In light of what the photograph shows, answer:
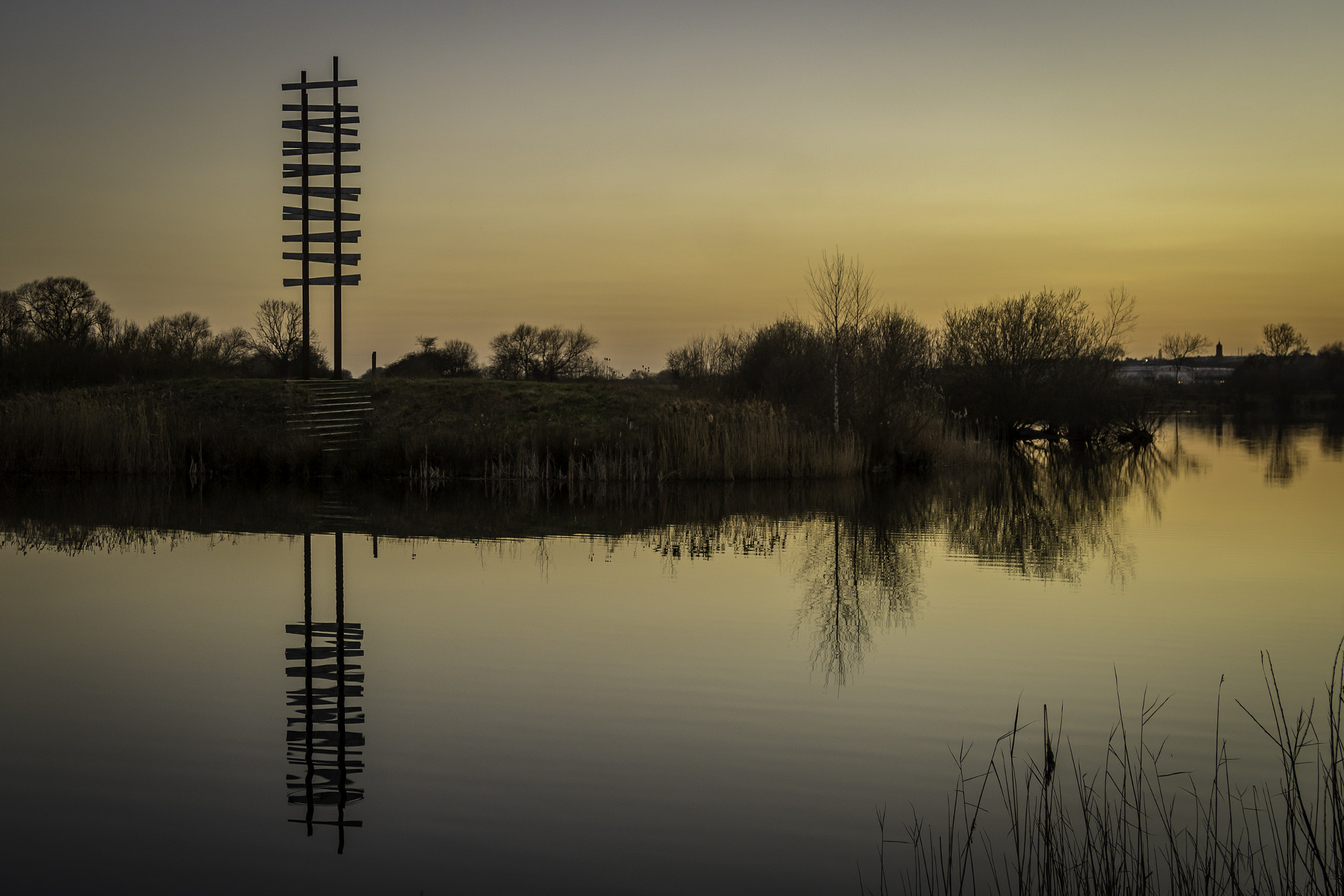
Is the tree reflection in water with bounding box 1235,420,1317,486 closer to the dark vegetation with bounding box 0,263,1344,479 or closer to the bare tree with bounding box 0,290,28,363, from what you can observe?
the dark vegetation with bounding box 0,263,1344,479

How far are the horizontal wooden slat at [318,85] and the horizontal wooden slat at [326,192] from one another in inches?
91.2

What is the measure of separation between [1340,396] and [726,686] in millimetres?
75484

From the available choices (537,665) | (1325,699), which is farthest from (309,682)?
(1325,699)

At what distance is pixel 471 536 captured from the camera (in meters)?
11.7

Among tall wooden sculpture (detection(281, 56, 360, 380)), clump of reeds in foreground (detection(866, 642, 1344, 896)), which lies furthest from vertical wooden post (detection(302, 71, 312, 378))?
clump of reeds in foreground (detection(866, 642, 1344, 896))

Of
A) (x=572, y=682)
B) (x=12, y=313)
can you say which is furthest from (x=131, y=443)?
(x=12, y=313)

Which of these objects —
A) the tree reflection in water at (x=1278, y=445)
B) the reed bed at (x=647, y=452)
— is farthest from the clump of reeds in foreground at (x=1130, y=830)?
the tree reflection in water at (x=1278, y=445)

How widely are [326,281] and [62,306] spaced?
65.9 ft

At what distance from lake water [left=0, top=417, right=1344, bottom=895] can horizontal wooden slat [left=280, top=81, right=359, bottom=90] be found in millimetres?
15463

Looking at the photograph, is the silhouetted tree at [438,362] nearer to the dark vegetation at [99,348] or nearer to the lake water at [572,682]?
the dark vegetation at [99,348]

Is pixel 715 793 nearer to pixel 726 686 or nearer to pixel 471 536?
pixel 726 686

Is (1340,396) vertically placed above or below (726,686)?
above

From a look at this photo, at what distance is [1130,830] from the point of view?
144 inches

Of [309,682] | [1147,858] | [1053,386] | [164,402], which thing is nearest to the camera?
[1147,858]
